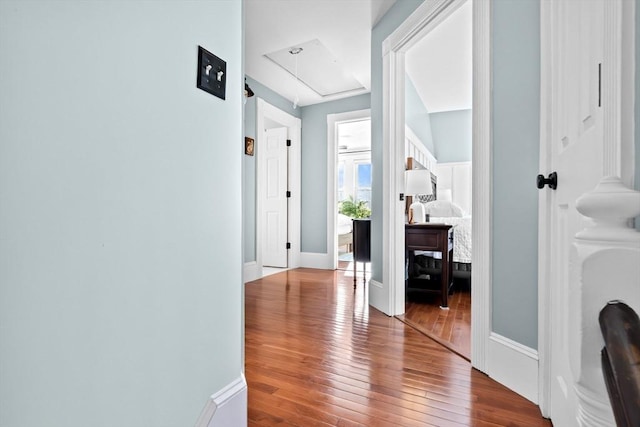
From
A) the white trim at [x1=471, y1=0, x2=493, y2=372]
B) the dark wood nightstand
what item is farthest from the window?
the white trim at [x1=471, y1=0, x2=493, y2=372]

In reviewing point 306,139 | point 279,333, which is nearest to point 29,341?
point 279,333

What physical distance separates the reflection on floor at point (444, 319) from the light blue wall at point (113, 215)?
1520 millimetres

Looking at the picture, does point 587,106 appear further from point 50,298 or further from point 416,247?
point 416,247

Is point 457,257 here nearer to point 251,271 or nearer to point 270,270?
point 251,271

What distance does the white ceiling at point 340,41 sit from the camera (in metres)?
2.76

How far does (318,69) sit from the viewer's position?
3.97 m

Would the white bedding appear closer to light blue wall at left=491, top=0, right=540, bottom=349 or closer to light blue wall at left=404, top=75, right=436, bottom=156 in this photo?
light blue wall at left=404, top=75, right=436, bottom=156

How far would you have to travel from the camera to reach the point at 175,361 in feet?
2.96

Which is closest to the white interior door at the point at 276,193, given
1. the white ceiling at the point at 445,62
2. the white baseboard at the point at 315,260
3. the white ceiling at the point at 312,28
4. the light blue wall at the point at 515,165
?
the white baseboard at the point at 315,260

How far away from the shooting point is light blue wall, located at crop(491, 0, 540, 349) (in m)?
1.43

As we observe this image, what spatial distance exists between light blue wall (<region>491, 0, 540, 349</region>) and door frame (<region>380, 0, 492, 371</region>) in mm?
40

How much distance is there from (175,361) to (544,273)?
1359mm

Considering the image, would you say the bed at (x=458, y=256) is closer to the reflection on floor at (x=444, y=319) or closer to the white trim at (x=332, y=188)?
the reflection on floor at (x=444, y=319)

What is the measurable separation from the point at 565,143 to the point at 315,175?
4100 mm
